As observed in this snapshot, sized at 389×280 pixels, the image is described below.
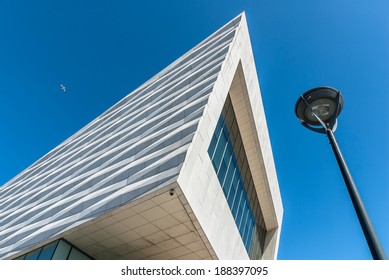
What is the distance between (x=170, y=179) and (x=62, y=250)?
7.30m

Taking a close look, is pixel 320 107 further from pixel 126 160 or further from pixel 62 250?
pixel 62 250

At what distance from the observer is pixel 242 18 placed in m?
23.0

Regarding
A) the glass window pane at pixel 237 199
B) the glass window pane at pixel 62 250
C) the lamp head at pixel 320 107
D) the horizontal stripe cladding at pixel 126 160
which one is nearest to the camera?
the lamp head at pixel 320 107

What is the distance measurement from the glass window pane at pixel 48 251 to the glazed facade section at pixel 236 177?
920cm

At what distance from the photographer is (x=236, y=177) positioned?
22234 mm

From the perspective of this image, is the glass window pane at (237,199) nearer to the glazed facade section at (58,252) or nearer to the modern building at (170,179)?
the modern building at (170,179)

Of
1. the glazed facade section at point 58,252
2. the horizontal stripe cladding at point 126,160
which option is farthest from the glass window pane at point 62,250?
the horizontal stripe cladding at point 126,160

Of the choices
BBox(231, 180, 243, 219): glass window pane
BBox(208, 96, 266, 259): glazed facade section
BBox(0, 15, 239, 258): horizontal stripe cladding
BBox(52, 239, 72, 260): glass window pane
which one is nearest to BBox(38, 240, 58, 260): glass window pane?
BBox(52, 239, 72, 260): glass window pane

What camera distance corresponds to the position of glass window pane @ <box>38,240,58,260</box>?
601 inches

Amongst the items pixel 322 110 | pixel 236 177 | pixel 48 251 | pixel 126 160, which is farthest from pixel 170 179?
pixel 236 177

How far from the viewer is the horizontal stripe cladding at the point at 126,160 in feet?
47.7

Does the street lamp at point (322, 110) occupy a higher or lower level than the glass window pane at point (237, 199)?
lower

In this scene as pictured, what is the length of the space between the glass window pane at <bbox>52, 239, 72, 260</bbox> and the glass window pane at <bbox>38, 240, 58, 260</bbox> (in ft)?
0.74
